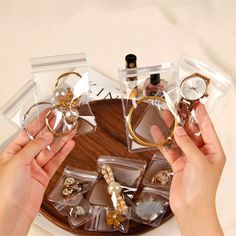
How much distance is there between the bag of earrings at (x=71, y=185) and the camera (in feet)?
2.18

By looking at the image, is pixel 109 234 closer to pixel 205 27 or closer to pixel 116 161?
pixel 116 161

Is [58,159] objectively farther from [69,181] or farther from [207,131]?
[207,131]

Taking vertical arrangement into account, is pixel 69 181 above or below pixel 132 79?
below

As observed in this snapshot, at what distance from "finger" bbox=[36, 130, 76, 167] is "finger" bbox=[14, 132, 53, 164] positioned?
25 mm

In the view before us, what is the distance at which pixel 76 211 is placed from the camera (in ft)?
2.14

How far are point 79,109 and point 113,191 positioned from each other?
163mm

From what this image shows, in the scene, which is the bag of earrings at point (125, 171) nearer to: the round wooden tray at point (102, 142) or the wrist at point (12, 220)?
the round wooden tray at point (102, 142)

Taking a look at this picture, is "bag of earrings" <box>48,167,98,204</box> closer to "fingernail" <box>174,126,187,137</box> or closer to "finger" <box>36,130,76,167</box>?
"finger" <box>36,130,76,167</box>

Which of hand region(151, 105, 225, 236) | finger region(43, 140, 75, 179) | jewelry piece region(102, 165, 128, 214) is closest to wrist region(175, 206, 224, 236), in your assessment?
hand region(151, 105, 225, 236)

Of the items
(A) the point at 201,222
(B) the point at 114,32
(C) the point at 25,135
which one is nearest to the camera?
(A) the point at 201,222

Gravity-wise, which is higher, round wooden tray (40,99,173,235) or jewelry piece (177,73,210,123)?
jewelry piece (177,73,210,123)

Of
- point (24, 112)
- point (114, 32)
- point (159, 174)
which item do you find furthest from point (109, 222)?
point (114, 32)

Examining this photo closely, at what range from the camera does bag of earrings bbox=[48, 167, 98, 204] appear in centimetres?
66

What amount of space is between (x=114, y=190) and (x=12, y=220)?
0.52 feet
